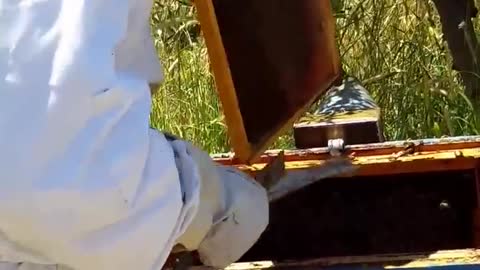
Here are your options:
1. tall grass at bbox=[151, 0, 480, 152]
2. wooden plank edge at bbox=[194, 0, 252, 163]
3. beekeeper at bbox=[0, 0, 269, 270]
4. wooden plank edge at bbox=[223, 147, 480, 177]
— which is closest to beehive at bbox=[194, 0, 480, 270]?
wooden plank edge at bbox=[223, 147, 480, 177]

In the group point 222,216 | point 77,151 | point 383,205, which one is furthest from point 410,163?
point 77,151

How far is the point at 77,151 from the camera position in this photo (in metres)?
1.27

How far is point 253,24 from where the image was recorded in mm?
2275

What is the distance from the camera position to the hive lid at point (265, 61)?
6.51 ft

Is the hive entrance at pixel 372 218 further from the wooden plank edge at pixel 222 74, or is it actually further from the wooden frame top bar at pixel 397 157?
the wooden plank edge at pixel 222 74

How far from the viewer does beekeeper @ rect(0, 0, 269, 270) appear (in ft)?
4.16

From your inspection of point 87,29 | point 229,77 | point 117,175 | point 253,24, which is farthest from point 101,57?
point 253,24

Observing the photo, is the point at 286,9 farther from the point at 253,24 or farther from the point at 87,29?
the point at 87,29

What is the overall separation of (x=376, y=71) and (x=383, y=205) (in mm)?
1849

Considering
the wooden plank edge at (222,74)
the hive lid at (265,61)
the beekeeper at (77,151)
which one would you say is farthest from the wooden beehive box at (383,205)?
the beekeeper at (77,151)

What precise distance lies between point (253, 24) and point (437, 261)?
0.72 metres

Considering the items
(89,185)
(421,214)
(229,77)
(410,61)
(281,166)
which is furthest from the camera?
(410,61)

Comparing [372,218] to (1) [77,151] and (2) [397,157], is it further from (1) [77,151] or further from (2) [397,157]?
(1) [77,151]

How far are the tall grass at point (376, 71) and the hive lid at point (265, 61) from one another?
138cm
